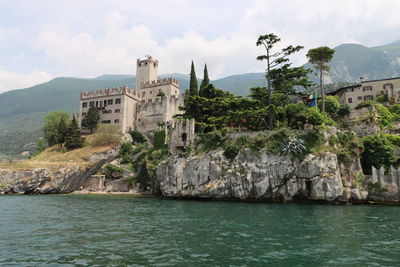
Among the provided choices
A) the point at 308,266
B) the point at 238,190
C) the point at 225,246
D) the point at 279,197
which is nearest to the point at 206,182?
the point at 238,190

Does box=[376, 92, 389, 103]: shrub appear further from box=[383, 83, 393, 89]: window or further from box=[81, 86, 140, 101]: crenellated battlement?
box=[81, 86, 140, 101]: crenellated battlement

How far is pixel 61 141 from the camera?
65.0 metres

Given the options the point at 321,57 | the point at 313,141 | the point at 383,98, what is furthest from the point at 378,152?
the point at 383,98

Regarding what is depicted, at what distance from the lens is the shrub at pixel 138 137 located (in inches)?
2562

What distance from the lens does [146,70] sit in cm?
7900

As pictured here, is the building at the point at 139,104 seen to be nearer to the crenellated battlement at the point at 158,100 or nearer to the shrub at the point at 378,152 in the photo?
the crenellated battlement at the point at 158,100

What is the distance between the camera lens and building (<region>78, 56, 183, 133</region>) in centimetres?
6694

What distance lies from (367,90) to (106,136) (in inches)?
2251

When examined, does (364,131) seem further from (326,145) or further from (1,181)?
(1,181)

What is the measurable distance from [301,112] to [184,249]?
3311 cm

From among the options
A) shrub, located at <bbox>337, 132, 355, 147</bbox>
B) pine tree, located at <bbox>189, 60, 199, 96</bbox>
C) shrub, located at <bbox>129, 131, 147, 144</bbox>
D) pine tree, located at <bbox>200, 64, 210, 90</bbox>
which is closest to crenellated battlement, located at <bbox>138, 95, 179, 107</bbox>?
shrub, located at <bbox>129, 131, 147, 144</bbox>

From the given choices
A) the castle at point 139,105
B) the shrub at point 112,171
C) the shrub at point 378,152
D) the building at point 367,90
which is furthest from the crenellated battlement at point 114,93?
the shrub at point 378,152

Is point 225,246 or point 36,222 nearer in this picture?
point 225,246

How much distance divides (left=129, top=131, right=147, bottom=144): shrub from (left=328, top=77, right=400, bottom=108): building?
45.7 meters
